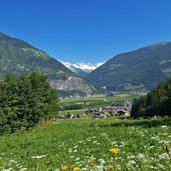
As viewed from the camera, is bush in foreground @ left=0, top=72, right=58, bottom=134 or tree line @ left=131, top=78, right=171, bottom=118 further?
tree line @ left=131, top=78, right=171, bottom=118

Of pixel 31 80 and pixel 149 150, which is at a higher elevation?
pixel 31 80

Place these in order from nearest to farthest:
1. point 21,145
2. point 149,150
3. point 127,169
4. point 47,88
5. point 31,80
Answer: point 127,169 < point 149,150 < point 21,145 < point 31,80 < point 47,88

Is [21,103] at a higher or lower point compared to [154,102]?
higher

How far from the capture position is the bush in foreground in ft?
182

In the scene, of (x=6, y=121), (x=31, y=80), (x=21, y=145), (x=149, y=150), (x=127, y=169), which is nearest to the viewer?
(x=127, y=169)

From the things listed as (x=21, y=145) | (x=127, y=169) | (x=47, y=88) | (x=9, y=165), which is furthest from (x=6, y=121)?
(x=127, y=169)

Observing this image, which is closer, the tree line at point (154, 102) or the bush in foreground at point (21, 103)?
the bush in foreground at point (21, 103)

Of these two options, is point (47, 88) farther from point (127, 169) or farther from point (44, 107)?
point (127, 169)

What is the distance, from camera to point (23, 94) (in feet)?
194

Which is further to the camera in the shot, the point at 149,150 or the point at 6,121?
the point at 6,121

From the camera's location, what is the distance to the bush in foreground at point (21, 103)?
55.5 metres

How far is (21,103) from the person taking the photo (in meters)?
58.3

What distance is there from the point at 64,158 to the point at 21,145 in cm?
1311

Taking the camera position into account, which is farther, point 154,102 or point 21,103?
point 154,102
